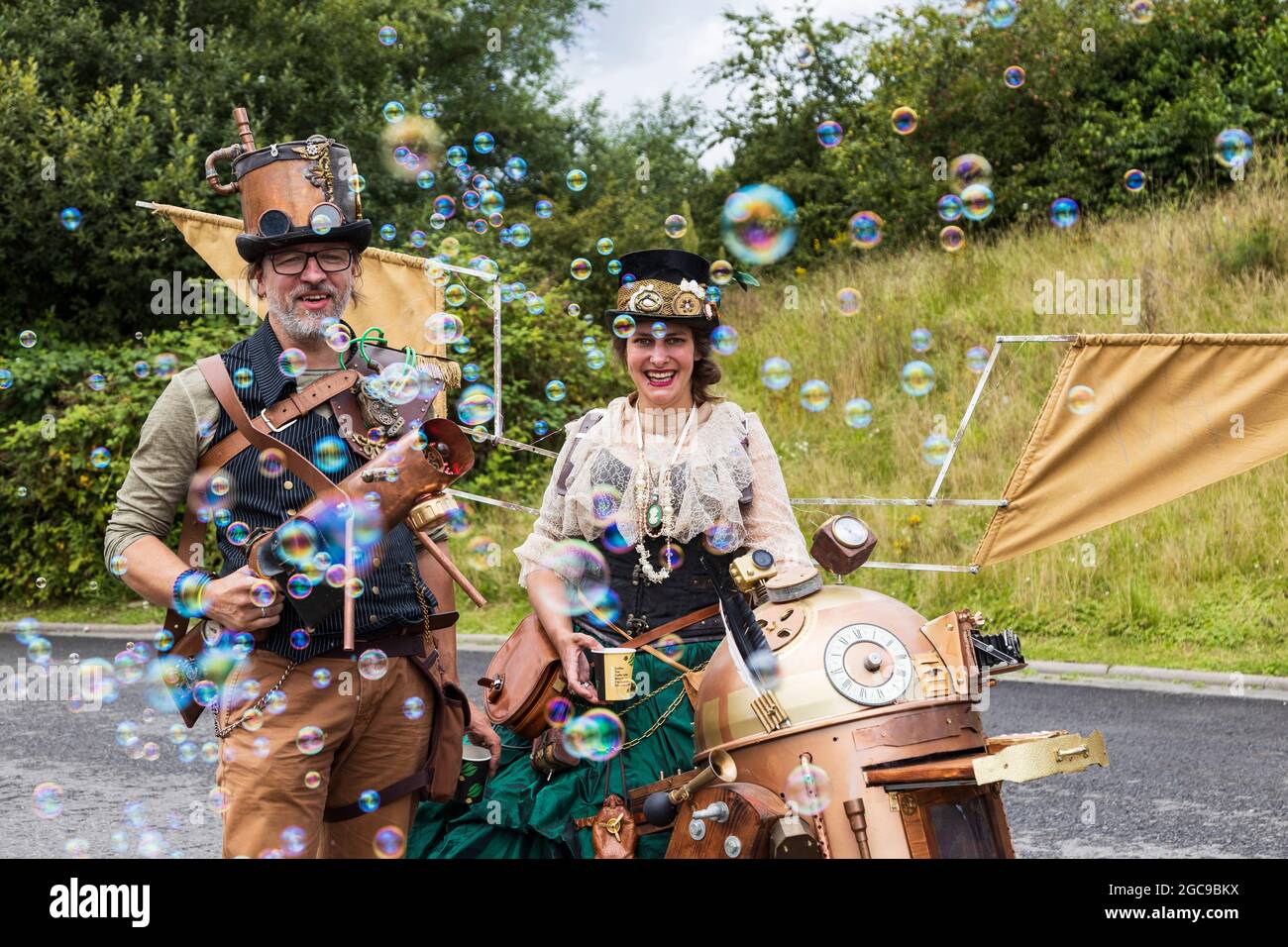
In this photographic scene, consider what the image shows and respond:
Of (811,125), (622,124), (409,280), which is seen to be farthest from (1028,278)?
(622,124)

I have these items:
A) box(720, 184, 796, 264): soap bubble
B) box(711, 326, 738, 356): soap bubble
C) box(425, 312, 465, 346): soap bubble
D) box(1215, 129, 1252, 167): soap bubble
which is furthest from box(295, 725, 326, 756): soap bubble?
box(1215, 129, 1252, 167): soap bubble

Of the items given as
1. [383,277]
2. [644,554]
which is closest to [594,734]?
[644,554]

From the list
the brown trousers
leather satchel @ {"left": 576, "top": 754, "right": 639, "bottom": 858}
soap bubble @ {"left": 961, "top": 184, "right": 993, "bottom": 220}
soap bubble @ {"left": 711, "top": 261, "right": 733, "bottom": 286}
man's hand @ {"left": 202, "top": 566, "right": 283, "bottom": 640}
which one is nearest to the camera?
man's hand @ {"left": 202, "top": 566, "right": 283, "bottom": 640}

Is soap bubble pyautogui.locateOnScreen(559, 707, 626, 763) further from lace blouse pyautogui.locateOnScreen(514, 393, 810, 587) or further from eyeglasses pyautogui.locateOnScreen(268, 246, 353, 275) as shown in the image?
eyeglasses pyautogui.locateOnScreen(268, 246, 353, 275)

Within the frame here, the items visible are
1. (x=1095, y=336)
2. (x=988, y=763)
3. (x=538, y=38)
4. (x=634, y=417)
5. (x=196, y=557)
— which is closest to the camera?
(x=988, y=763)

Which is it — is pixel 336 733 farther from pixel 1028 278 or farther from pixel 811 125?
pixel 811 125

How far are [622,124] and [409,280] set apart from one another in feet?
68.1

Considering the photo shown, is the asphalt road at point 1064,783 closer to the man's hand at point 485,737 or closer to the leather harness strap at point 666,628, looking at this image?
the man's hand at point 485,737

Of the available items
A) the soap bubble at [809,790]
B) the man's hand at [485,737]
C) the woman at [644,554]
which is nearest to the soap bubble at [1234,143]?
the woman at [644,554]

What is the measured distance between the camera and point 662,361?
408 cm

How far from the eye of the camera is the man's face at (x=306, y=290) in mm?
3271

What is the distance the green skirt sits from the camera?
4.05 meters

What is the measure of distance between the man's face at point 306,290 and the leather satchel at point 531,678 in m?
1.20

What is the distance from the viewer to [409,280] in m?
7.81
